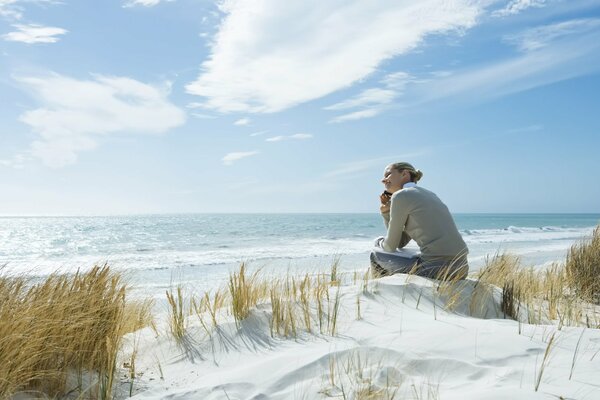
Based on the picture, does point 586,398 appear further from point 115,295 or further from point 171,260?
point 171,260

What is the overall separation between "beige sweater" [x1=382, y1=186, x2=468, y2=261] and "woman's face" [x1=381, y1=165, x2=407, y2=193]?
0.48 meters

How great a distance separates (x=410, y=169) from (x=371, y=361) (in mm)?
3600

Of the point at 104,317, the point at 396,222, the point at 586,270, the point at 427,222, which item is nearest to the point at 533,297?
the point at 586,270

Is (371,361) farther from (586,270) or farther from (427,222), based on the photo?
(586,270)

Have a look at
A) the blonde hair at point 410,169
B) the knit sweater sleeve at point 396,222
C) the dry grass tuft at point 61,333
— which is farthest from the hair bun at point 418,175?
the dry grass tuft at point 61,333

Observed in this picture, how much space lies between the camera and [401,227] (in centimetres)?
530

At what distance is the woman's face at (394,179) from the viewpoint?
18.9ft

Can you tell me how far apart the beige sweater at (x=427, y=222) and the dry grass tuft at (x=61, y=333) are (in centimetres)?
322

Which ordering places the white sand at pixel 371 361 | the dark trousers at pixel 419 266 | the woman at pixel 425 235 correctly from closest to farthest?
the white sand at pixel 371 361 → the dark trousers at pixel 419 266 → the woman at pixel 425 235

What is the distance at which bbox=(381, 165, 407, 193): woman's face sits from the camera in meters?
5.75

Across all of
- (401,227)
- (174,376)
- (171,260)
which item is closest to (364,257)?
(171,260)

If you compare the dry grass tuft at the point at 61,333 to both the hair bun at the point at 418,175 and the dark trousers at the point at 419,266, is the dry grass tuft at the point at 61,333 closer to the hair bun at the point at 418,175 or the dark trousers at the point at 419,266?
the dark trousers at the point at 419,266

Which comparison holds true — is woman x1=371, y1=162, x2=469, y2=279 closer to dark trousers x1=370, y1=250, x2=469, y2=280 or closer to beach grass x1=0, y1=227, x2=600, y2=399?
dark trousers x1=370, y1=250, x2=469, y2=280

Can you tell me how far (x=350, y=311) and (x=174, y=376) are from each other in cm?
147
